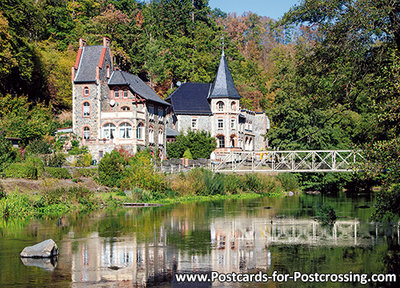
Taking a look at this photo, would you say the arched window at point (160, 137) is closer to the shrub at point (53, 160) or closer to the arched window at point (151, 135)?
the arched window at point (151, 135)

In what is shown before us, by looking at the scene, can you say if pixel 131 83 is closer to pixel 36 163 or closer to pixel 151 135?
pixel 151 135

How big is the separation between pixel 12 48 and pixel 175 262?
46146mm

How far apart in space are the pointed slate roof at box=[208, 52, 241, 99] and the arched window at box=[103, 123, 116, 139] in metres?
22.2

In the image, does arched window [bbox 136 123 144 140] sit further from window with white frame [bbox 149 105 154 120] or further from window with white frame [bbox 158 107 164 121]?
window with white frame [bbox 158 107 164 121]

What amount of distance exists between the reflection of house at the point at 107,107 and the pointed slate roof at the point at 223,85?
1630cm

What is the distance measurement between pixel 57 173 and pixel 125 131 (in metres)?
17.7

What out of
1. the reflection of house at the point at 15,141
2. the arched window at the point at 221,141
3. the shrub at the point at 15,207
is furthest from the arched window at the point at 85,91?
the shrub at the point at 15,207

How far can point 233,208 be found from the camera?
138 ft

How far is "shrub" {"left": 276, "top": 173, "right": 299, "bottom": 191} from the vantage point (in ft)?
207

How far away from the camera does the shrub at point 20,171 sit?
136 feet

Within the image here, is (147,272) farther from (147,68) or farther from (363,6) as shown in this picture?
(147,68)

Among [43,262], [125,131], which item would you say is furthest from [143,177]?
[43,262]

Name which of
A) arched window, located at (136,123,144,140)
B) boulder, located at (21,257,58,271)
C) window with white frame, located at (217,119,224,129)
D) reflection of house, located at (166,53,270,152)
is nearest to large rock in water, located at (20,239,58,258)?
boulder, located at (21,257,58,271)

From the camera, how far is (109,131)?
63844mm
